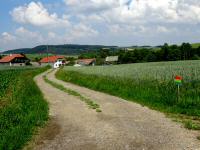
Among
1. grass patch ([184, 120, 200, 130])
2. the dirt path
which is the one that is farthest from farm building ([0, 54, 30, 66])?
grass patch ([184, 120, 200, 130])

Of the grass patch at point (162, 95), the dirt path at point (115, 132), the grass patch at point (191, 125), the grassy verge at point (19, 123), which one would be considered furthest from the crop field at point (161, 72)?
the grassy verge at point (19, 123)

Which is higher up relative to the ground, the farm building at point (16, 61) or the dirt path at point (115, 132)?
the dirt path at point (115, 132)

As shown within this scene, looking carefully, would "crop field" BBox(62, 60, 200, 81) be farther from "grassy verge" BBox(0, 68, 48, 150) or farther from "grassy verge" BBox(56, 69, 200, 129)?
"grassy verge" BBox(0, 68, 48, 150)

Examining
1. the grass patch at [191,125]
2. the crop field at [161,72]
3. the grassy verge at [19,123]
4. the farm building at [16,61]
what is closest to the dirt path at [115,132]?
the grass patch at [191,125]

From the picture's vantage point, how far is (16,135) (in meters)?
10.2

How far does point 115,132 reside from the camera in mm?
10688

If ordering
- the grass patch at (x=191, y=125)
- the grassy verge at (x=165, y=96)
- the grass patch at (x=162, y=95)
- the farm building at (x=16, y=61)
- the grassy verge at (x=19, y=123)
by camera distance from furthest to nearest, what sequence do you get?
the farm building at (x=16, y=61), the grass patch at (x=162, y=95), the grassy verge at (x=165, y=96), the grass patch at (x=191, y=125), the grassy verge at (x=19, y=123)

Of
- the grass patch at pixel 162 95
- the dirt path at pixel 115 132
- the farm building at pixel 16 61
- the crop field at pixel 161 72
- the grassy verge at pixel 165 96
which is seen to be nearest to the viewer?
the dirt path at pixel 115 132

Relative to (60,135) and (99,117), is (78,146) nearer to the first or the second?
(60,135)

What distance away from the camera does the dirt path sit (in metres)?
9.16

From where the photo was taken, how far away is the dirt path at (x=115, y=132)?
9.16 metres

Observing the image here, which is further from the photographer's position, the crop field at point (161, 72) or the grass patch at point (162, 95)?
the crop field at point (161, 72)

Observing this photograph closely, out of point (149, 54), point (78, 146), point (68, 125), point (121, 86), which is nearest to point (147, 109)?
point (68, 125)

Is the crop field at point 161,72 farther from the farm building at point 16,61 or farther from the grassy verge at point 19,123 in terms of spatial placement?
the farm building at point 16,61
